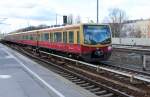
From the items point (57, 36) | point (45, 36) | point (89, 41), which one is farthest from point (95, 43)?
point (45, 36)

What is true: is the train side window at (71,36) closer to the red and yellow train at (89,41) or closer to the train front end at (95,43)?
the red and yellow train at (89,41)

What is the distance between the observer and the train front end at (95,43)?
28875 millimetres

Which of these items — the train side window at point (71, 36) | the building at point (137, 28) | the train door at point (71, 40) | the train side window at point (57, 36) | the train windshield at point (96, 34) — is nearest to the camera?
the train windshield at point (96, 34)

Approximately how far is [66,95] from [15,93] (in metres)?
1.72

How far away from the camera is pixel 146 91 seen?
15250 millimetres

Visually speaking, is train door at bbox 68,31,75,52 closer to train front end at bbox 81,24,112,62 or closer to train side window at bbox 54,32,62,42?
train front end at bbox 81,24,112,62

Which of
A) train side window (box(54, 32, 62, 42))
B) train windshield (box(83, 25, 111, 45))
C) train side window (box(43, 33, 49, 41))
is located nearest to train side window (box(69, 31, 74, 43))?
train windshield (box(83, 25, 111, 45))

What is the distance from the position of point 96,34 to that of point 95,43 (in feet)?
2.20

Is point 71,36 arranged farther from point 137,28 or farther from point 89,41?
point 137,28

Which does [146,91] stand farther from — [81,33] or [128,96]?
[81,33]

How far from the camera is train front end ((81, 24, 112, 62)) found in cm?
2888

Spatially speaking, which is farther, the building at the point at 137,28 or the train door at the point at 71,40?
the building at the point at 137,28

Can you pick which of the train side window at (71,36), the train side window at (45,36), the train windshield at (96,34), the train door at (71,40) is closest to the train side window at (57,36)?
the train door at (71,40)

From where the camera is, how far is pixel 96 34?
2956 cm
